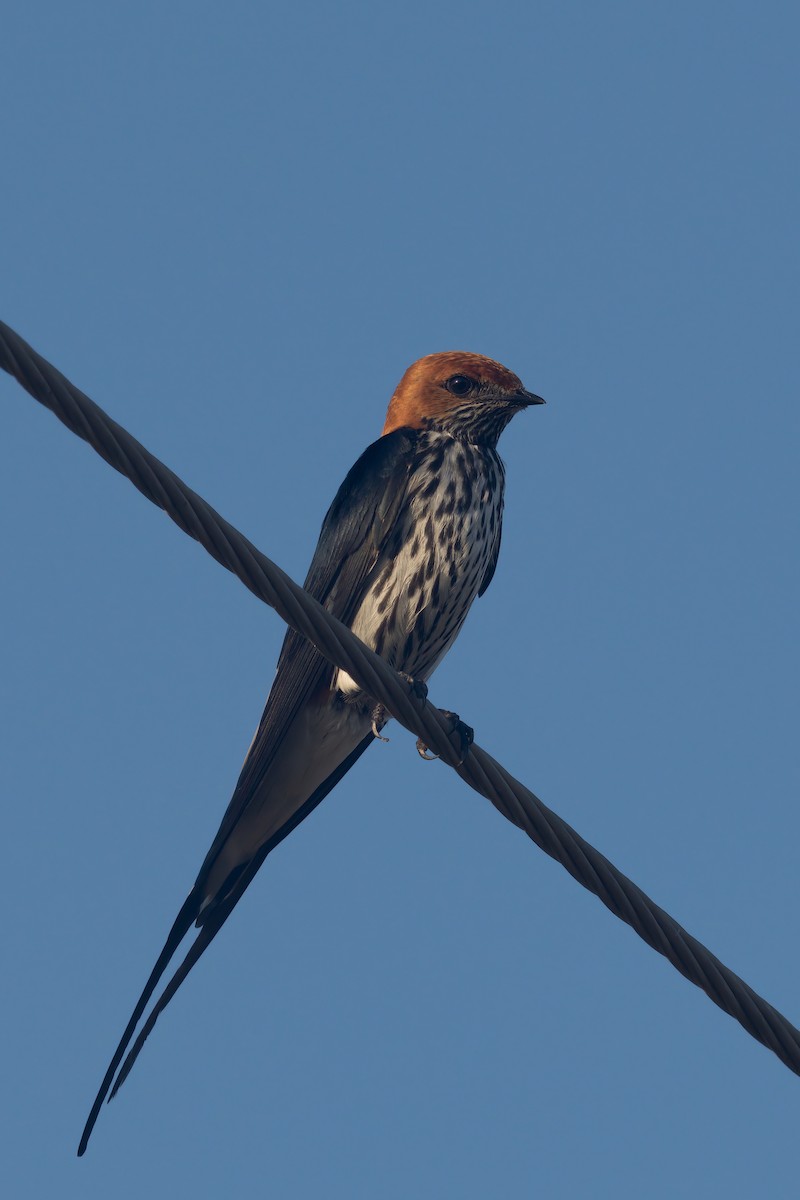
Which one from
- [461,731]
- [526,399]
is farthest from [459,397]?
[461,731]

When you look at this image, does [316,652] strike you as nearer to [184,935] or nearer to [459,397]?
[184,935]

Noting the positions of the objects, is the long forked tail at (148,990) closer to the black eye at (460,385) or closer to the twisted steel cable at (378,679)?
the twisted steel cable at (378,679)

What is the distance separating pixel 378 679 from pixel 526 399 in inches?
121

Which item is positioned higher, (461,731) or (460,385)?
(460,385)

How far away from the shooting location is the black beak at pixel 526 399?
22.8 ft

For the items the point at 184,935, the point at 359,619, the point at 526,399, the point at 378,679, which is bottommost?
the point at 184,935

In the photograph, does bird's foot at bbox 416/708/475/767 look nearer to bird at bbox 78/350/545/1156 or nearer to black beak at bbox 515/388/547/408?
bird at bbox 78/350/545/1156

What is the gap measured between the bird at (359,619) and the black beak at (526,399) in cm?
64

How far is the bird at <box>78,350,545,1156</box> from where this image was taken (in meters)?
5.90

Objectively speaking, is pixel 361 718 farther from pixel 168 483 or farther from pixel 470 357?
pixel 168 483

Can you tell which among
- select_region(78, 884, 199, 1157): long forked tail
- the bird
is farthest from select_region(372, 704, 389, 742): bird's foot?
select_region(78, 884, 199, 1157): long forked tail

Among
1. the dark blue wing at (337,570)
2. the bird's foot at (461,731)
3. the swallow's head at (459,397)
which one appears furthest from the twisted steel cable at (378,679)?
the swallow's head at (459,397)

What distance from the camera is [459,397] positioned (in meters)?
6.83

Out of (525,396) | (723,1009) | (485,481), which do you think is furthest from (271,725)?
(723,1009)
